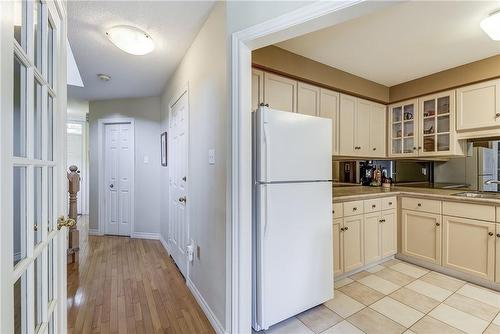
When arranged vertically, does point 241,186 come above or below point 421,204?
above

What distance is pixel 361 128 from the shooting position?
3.04 meters

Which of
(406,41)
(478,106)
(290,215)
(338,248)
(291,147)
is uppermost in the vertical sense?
(406,41)

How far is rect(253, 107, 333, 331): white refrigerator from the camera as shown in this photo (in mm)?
1598

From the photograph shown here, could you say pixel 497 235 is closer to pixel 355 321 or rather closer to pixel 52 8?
pixel 355 321

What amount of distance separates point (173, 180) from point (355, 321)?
7.87 ft

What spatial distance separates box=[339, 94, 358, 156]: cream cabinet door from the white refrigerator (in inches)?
40.8

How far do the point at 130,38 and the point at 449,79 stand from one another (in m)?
3.39

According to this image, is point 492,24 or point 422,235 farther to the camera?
point 422,235

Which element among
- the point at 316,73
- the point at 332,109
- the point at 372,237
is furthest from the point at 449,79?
the point at 372,237

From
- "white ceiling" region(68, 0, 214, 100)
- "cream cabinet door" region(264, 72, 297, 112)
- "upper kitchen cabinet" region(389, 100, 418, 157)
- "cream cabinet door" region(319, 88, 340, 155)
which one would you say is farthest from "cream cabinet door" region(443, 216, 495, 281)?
"white ceiling" region(68, 0, 214, 100)

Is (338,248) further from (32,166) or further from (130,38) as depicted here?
(130,38)

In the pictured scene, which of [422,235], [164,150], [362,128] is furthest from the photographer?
[164,150]

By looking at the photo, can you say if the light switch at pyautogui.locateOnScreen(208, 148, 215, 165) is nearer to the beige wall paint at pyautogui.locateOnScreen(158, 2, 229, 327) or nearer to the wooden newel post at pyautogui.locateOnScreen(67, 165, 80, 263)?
the beige wall paint at pyautogui.locateOnScreen(158, 2, 229, 327)

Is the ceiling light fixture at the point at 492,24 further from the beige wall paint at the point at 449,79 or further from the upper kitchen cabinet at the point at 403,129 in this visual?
the upper kitchen cabinet at the point at 403,129
